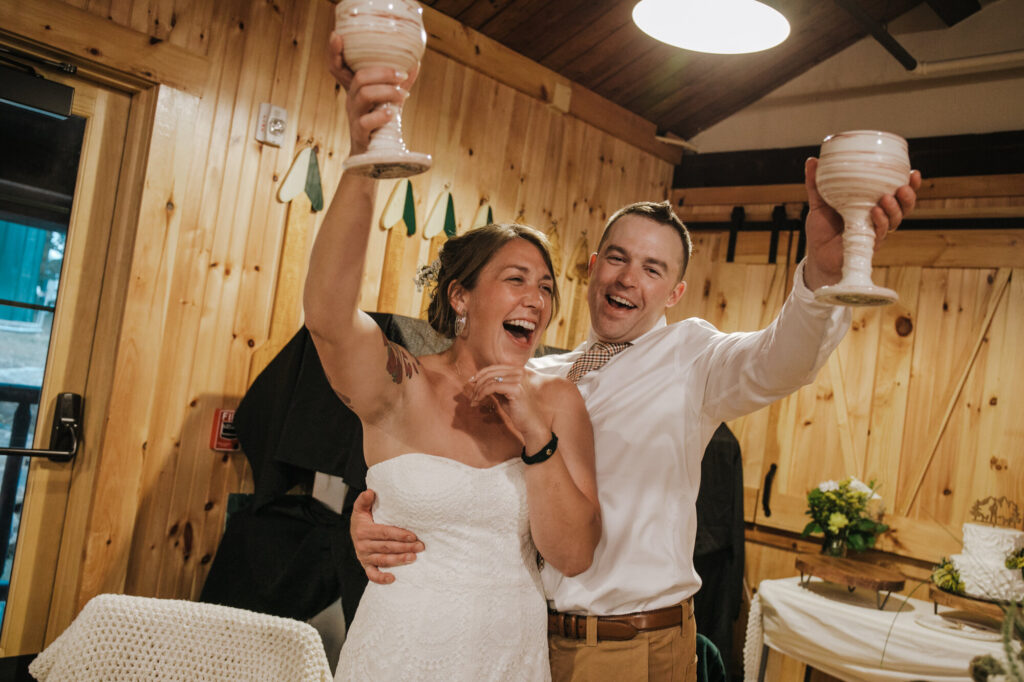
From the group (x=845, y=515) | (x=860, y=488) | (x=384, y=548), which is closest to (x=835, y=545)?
(x=845, y=515)

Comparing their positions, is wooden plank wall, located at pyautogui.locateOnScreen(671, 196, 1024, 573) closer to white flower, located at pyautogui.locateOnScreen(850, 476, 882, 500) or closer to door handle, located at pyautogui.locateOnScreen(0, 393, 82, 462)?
white flower, located at pyautogui.locateOnScreen(850, 476, 882, 500)

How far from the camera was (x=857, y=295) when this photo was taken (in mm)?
1192

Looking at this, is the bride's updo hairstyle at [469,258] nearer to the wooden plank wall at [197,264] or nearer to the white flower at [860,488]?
the wooden plank wall at [197,264]

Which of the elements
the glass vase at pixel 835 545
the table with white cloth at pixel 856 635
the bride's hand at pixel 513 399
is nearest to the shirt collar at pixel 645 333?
the bride's hand at pixel 513 399

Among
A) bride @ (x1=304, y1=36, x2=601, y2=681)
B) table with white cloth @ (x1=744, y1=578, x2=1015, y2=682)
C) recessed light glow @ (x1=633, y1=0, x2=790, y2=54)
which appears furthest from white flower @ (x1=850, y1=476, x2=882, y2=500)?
bride @ (x1=304, y1=36, x2=601, y2=681)

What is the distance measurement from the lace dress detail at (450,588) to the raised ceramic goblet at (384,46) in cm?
67

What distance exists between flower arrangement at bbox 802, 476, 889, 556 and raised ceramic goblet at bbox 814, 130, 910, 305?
3.06 m

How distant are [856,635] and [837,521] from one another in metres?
0.66

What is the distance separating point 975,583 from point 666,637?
7.01ft

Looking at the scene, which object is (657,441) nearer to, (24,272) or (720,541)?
(720,541)

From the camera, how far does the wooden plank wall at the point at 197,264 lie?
295 centimetres

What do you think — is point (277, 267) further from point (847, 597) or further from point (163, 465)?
point (847, 597)

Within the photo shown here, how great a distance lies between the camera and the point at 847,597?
372 cm

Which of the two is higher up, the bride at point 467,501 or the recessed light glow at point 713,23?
the recessed light glow at point 713,23
